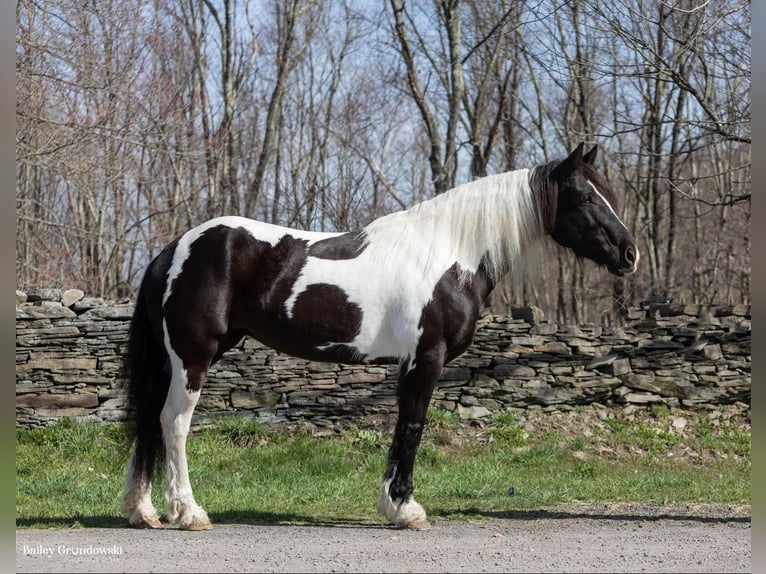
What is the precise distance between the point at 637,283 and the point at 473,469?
7.96 metres

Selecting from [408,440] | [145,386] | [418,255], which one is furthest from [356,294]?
[145,386]

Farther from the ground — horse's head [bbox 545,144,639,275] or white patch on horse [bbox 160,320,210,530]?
horse's head [bbox 545,144,639,275]

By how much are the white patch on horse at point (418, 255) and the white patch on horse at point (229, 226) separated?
0.26m

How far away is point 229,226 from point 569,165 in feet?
7.78

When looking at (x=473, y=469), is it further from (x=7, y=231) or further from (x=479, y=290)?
(x=7, y=231)

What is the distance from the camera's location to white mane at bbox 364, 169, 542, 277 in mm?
5566

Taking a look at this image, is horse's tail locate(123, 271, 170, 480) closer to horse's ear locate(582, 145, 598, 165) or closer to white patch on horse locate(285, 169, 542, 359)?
white patch on horse locate(285, 169, 542, 359)

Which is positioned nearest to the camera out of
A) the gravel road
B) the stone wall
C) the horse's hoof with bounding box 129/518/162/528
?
the gravel road

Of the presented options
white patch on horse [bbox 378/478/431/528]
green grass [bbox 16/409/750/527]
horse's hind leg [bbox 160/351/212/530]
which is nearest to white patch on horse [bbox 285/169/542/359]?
horse's hind leg [bbox 160/351/212/530]

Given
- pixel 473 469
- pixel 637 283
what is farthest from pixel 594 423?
pixel 637 283

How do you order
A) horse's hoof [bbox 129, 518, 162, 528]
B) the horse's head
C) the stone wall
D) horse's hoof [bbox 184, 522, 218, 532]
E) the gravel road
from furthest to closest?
the stone wall < the horse's head < horse's hoof [bbox 129, 518, 162, 528] < horse's hoof [bbox 184, 522, 218, 532] < the gravel road

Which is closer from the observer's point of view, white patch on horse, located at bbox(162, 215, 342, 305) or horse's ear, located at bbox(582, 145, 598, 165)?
white patch on horse, located at bbox(162, 215, 342, 305)

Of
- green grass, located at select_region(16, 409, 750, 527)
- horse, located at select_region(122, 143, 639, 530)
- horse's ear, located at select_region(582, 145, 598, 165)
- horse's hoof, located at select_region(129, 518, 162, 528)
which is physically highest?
horse's ear, located at select_region(582, 145, 598, 165)

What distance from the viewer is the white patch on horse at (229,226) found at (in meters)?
5.49
